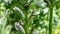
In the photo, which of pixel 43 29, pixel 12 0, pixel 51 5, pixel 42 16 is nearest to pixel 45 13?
pixel 42 16

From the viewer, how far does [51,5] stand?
139 centimetres

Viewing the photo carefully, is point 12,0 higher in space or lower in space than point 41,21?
higher

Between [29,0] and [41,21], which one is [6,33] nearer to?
[41,21]

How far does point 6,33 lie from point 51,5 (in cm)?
97

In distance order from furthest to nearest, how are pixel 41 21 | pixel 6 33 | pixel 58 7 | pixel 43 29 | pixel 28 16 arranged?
pixel 58 7 → pixel 41 21 → pixel 43 29 → pixel 6 33 → pixel 28 16

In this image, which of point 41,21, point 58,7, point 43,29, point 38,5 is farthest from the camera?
point 58,7

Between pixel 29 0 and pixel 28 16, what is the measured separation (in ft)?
0.34

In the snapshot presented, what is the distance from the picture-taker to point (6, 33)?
2.24 m

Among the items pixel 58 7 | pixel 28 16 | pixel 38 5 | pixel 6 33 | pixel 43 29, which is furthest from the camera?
pixel 58 7

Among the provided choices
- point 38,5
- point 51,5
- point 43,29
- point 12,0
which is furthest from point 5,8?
point 51,5

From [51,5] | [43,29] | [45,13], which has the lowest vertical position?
[43,29]

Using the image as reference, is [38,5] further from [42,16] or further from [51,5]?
[51,5]

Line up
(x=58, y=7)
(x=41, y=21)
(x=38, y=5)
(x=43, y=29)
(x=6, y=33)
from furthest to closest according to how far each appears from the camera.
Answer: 1. (x=58, y=7)
2. (x=38, y=5)
3. (x=41, y=21)
4. (x=43, y=29)
5. (x=6, y=33)

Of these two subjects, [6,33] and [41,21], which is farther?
[41,21]
